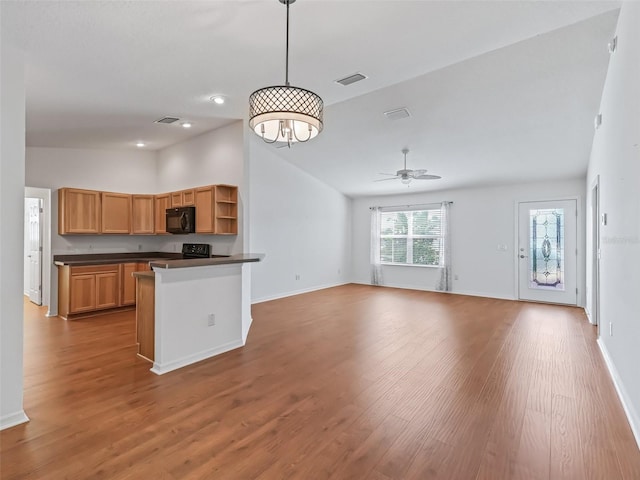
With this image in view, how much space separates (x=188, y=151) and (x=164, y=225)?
1388mm

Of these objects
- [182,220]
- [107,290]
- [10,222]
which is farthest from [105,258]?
[10,222]

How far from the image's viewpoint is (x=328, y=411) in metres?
2.40

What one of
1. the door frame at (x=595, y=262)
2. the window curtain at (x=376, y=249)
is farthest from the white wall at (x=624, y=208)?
the window curtain at (x=376, y=249)

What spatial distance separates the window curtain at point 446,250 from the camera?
7.73m

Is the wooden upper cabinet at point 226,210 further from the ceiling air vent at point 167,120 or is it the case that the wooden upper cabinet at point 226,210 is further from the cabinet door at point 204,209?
the ceiling air vent at point 167,120

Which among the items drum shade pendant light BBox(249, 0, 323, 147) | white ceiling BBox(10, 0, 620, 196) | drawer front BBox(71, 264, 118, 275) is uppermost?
white ceiling BBox(10, 0, 620, 196)

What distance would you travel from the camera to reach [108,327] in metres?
4.61

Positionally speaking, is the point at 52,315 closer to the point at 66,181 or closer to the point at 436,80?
the point at 66,181

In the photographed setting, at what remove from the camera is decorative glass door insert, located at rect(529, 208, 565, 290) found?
642 centimetres

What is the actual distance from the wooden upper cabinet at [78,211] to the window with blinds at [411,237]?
21.1 ft

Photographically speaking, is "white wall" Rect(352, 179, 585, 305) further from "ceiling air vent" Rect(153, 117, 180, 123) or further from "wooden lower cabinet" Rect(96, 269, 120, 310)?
"wooden lower cabinet" Rect(96, 269, 120, 310)

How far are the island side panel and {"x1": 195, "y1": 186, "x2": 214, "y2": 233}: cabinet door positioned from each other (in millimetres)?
1450

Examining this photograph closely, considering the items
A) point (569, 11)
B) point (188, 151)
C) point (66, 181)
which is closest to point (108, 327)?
point (66, 181)

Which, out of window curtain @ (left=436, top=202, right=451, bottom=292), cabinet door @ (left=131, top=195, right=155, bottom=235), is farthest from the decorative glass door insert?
cabinet door @ (left=131, top=195, right=155, bottom=235)
